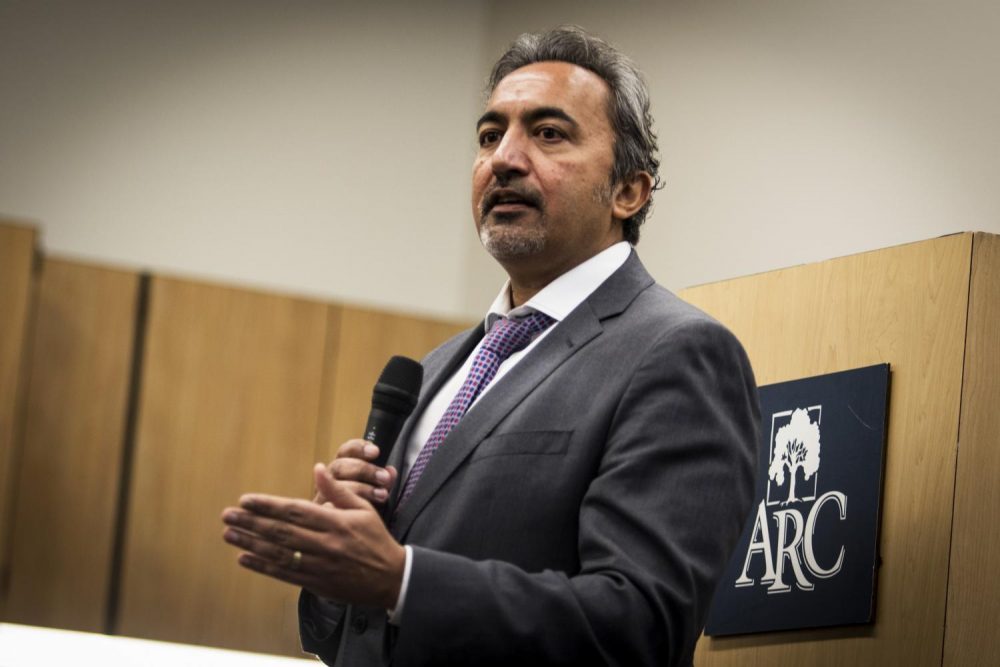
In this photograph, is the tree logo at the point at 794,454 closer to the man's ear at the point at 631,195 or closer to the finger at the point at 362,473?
the man's ear at the point at 631,195

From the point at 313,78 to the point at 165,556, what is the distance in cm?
180

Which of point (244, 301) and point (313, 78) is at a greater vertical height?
point (313, 78)

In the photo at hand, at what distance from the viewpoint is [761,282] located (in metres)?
2.16

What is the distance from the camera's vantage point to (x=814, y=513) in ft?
6.38

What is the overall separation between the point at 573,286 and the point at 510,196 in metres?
0.15

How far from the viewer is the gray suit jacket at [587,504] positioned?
55.2 inches

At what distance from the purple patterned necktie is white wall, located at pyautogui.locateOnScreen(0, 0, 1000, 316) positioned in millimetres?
1395

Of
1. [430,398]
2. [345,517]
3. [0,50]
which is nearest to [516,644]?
[345,517]

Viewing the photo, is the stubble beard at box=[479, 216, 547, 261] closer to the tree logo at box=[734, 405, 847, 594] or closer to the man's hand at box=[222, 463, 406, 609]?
the tree logo at box=[734, 405, 847, 594]

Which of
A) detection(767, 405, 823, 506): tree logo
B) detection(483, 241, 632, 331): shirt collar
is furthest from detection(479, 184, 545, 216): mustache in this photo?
detection(767, 405, 823, 506): tree logo

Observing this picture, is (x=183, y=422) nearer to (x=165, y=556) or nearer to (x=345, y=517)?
(x=165, y=556)

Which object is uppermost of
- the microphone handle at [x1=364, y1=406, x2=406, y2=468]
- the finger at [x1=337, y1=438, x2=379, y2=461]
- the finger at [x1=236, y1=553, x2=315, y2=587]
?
the microphone handle at [x1=364, y1=406, x2=406, y2=468]

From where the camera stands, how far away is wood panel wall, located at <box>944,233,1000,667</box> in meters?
1.76

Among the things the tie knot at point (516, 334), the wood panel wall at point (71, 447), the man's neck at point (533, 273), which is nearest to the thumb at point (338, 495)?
the tie knot at point (516, 334)
